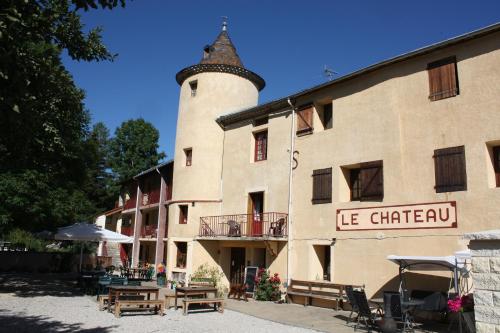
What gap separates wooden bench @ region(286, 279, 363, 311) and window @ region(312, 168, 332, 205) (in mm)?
2838

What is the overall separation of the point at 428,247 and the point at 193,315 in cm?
675

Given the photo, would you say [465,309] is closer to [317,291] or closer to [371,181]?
[371,181]

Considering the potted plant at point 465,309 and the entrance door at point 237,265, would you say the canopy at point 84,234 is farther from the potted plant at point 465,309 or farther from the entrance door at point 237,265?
the potted plant at point 465,309

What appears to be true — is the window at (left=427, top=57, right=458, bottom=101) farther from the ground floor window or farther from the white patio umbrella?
the white patio umbrella

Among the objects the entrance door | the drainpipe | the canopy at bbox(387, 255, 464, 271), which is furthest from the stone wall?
the entrance door

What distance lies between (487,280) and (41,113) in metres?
9.50

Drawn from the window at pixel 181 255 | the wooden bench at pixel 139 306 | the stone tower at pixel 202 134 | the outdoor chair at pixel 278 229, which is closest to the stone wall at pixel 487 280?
the wooden bench at pixel 139 306

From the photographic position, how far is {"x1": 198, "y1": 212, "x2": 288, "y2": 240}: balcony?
55.1ft

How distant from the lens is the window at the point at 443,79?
494 inches

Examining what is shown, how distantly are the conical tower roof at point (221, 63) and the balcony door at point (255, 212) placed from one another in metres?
6.91

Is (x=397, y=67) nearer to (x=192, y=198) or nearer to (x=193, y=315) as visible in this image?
(x=193, y=315)

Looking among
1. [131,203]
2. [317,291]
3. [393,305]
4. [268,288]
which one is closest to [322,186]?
[317,291]

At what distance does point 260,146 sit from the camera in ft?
63.6

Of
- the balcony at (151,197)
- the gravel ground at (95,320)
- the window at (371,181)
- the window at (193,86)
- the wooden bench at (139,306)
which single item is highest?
the window at (193,86)
